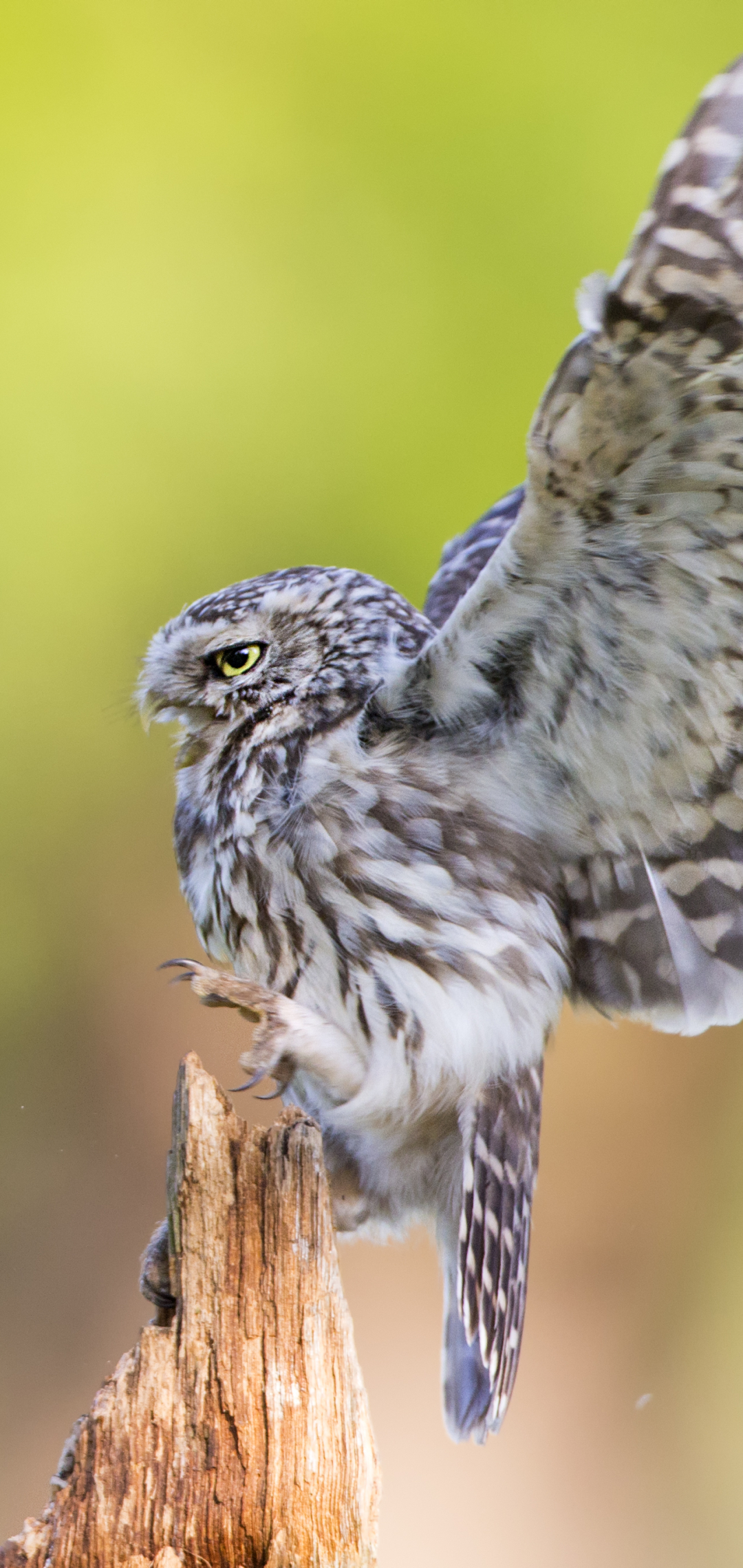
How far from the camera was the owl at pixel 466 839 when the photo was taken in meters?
1.20

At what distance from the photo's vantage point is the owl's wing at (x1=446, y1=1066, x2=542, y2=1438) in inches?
53.7

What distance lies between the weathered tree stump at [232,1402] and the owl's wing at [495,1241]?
253 millimetres

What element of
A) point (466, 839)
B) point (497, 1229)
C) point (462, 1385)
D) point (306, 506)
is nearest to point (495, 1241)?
point (497, 1229)

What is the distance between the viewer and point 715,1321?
2539 millimetres

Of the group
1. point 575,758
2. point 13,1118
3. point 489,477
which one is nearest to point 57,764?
point 13,1118

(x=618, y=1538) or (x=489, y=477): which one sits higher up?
(x=489, y=477)

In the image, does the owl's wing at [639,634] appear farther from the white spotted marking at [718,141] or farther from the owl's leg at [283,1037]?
the owl's leg at [283,1037]

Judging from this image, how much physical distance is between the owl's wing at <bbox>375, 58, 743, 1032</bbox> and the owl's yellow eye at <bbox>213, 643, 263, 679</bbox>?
0.18 m

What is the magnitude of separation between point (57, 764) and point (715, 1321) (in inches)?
72.7

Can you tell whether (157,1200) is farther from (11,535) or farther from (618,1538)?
(11,535)

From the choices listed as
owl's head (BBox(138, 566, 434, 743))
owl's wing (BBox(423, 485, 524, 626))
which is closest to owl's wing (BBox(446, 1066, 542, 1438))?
owl's head (BBox(138, 566, 434, 743))

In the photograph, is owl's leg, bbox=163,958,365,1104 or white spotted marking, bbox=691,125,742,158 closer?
white spotted marking, bbox=691,125,742,158

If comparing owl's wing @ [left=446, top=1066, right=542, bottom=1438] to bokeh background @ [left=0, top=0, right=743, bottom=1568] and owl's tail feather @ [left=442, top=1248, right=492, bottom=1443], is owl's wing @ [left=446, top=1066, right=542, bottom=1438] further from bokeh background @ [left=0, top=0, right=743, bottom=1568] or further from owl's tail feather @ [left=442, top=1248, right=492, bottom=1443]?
bokeh background @ [left=0, top=0, right=743, bottom=1568]

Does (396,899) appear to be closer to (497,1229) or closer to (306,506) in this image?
A: (497,1229)
